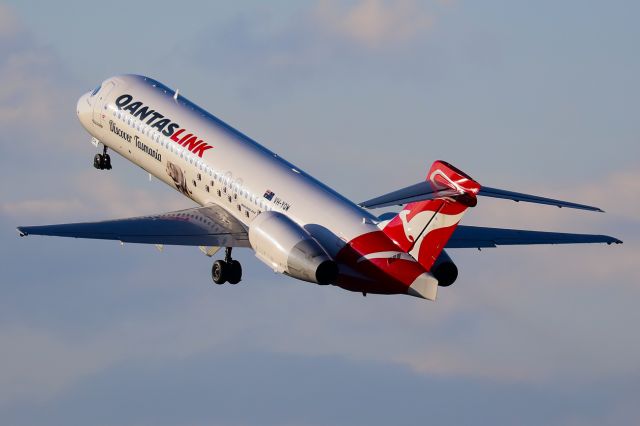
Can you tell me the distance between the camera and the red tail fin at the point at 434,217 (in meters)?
55.5

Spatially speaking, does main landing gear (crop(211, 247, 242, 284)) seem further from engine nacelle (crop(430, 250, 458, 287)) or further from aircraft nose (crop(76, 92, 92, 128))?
aircraft nose (crop(76, 92, 92, 128))

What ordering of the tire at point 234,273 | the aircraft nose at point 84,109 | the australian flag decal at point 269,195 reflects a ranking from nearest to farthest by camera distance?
1. the australian flag decal at point 269,195
2. the tire at point 234,273
3. the aircraft nose at point 84,109

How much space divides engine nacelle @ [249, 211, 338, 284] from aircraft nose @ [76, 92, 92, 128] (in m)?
16.0

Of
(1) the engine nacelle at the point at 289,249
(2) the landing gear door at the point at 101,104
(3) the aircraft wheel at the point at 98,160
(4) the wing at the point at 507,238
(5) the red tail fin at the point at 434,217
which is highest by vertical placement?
(2) the landing gear door at the point at 101,104

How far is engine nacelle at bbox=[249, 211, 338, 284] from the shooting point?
59.2m

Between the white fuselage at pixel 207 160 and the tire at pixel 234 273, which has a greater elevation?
the white fuselage at pixel 207 160

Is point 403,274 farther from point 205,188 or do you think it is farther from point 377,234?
point 205,188

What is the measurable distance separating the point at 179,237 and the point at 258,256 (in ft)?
13.1

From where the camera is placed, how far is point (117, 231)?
63406mm

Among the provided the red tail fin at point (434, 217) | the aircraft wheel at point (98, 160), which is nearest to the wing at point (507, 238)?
the red tail fin at point (434, 217)

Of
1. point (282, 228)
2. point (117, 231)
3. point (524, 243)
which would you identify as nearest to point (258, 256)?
point (282, 228)

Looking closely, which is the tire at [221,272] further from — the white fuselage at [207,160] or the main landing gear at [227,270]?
the white fuselage at [207,160]

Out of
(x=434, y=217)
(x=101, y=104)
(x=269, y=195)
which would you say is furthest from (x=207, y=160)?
(x=434, y=217)

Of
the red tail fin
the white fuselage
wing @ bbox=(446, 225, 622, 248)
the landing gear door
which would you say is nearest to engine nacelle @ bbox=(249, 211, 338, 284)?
the white fuselage
